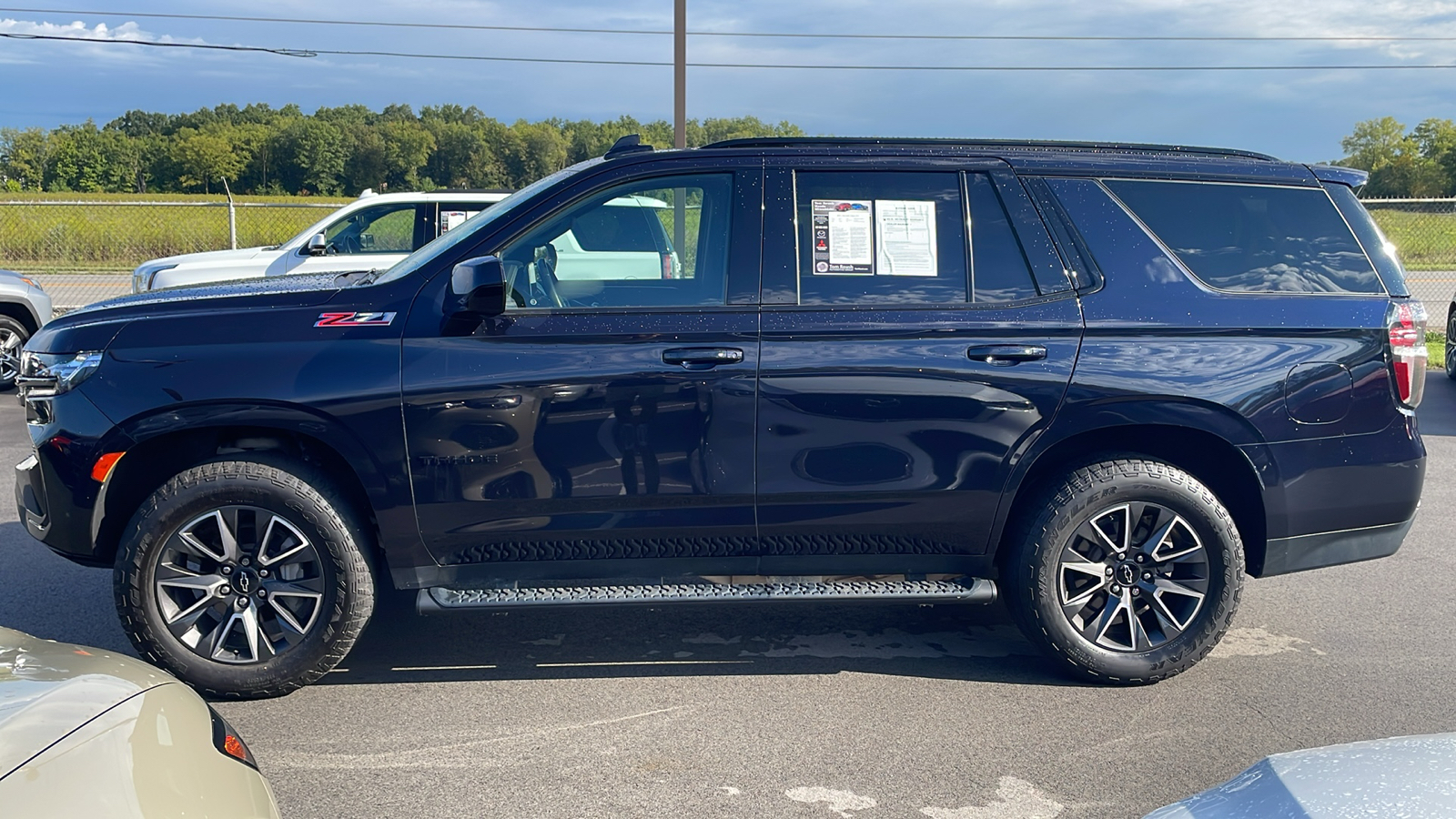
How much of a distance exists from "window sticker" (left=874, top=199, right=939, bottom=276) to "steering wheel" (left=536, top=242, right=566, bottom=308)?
119 cm

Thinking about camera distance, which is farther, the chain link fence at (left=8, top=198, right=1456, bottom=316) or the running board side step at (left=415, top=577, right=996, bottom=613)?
the chain link fence at (left=8, top=198, right=1456, bottom=316)

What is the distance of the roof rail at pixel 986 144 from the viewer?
175 inches

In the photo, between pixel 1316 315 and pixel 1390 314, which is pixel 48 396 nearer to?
pixel 1316 315

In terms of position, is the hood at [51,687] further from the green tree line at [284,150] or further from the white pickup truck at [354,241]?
the green tree line at [284,150]

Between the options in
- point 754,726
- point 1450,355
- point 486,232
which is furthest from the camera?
point 1450,355

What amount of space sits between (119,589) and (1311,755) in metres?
3.77

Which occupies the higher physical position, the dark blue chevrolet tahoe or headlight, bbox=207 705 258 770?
the dark blue chevrolet tahoe

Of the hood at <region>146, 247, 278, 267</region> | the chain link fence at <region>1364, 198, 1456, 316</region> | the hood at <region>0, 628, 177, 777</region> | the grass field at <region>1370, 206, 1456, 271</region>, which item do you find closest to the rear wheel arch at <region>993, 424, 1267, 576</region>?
the hood at <region>0, 628, 177, 777</region>

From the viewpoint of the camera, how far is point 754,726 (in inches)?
157

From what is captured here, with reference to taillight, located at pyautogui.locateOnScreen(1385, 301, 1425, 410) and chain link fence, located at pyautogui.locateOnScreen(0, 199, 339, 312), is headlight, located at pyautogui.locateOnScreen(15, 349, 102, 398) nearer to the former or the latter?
taillight, located at pyautogui.locateOnScreen(1385, 301, 1425, 410)

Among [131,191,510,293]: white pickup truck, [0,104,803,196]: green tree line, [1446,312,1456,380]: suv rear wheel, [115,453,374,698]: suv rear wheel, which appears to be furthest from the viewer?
[0,104,803,196]: green tree line

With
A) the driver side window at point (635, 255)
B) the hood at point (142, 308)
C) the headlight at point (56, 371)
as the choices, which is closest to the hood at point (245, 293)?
the hood at point (142, 308)

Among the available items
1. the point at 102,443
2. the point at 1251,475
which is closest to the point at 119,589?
the point at 102,443

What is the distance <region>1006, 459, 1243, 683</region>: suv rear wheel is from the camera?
427 centimetres
